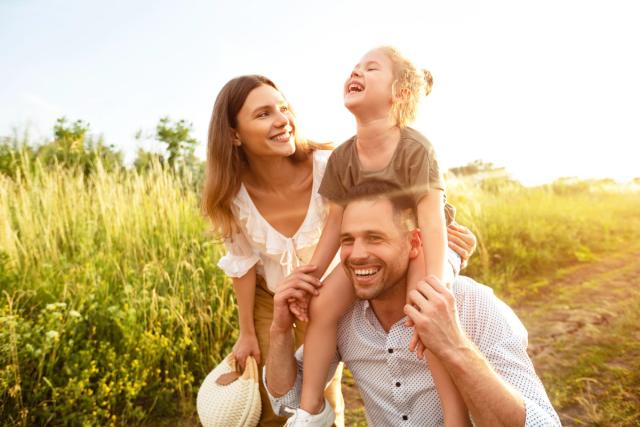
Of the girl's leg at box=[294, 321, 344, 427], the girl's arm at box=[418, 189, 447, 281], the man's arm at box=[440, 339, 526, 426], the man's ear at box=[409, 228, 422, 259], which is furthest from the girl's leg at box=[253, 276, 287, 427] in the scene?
the man's arm at box=[440, 339, 526, 426]

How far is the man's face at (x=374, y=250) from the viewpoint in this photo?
220cm

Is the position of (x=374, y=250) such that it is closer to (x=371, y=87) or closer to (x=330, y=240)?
(x=330, y=240)

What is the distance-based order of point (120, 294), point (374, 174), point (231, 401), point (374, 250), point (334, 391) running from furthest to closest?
point (120, 294)
point (334, 391)
point (231, 401)
point (374, 174)
point (374, 250)

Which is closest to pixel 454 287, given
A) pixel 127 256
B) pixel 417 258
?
pixel 417 258

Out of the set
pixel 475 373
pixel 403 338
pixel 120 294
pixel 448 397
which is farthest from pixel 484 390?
pixel 120 294

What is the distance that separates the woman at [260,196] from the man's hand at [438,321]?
46.5 inches

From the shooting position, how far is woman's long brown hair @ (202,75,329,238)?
3070 millimetres

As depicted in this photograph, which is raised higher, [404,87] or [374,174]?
[404,87]

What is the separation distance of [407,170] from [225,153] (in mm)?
1107

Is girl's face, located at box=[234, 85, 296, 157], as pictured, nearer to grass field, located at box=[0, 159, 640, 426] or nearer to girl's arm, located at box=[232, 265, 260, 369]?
girl's arm, located at box=[232, 265, 260, 369]

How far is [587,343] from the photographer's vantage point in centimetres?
455

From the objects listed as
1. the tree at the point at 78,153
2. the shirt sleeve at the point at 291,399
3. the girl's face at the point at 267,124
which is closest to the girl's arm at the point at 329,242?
the shirt sleeve at the point at 291,399

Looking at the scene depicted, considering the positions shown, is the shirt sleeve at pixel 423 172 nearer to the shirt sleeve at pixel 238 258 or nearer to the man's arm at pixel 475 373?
the man's arm at pixel 475 373

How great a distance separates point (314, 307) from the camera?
2.34 meters
